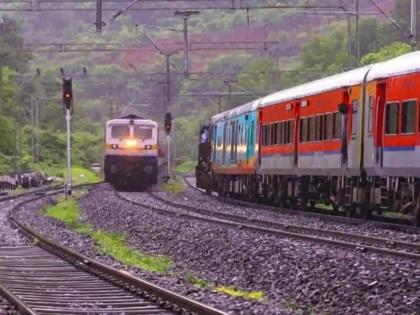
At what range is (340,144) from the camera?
24828mm

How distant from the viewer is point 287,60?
15338cm

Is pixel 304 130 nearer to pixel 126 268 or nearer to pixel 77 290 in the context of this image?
pixel 126 268

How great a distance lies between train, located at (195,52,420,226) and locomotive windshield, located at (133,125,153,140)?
35.1ft

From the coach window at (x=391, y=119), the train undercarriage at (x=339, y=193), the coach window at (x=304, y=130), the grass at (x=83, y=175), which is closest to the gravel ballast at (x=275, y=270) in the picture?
the train undercarriage at (x=339, y=193)

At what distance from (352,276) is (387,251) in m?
2.27

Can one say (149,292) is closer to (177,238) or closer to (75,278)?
(75,278)

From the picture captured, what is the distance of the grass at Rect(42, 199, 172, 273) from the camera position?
1638 centimetres

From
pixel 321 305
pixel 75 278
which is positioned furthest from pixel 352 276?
pixel 75 278

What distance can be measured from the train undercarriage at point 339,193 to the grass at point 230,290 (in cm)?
702

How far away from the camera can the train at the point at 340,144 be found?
20.3 metres

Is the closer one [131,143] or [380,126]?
[380,126]

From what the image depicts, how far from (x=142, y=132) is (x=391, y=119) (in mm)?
28812

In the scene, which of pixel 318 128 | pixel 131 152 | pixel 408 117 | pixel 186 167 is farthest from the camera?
pixel 186 167

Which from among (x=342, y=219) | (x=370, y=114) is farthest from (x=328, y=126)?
(x=370, y=114)
